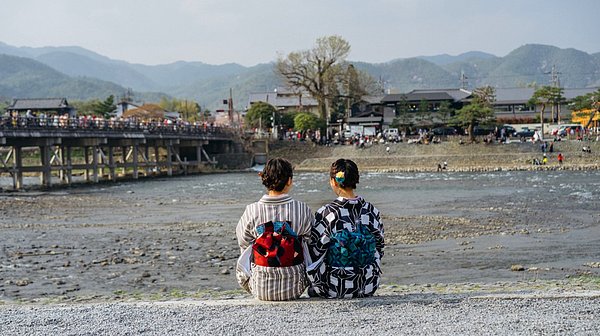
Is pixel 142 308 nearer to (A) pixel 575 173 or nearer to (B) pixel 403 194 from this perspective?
(B) pixel 403 194

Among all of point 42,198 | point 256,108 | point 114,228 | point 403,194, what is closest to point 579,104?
point 256,108

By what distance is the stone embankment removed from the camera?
45719 millimetres

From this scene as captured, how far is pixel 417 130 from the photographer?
64.5m

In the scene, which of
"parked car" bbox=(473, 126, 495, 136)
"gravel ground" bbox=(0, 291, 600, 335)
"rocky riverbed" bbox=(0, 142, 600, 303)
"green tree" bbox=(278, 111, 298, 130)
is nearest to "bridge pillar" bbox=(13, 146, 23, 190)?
"rocky riverbed" bbox=(0, 142, 600, 303)

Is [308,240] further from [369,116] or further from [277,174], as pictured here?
[369,116]

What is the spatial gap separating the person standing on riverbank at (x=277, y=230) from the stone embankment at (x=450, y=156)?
1586 inches

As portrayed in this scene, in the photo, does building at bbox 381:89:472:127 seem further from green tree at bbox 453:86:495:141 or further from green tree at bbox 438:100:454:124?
green tree at bbox 453:86:495:141

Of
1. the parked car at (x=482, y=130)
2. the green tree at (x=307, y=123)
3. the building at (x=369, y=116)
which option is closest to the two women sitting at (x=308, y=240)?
the parked car at (x=482, y=130)

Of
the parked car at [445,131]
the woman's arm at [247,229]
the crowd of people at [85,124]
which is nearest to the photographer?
the woman's arm at [247,229]

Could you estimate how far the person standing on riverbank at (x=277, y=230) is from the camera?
6.16 m

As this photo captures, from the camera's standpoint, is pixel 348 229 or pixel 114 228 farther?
pixel 114 228

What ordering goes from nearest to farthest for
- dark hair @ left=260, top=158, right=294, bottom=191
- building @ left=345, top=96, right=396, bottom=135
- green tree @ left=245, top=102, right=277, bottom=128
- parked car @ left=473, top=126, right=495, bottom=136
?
dark hair @ left=260, top=158, right=294, bottom=191
parked car @ left=473, top=126, right=495, bottom=136
building @ left=345, top=96, right=396, bottom=135
green tree @ left=245, top=102, right=277, bottom=128

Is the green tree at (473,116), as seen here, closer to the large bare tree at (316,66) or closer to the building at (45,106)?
the large bare tree at (316,66)

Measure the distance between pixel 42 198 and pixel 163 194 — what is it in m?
5.20
